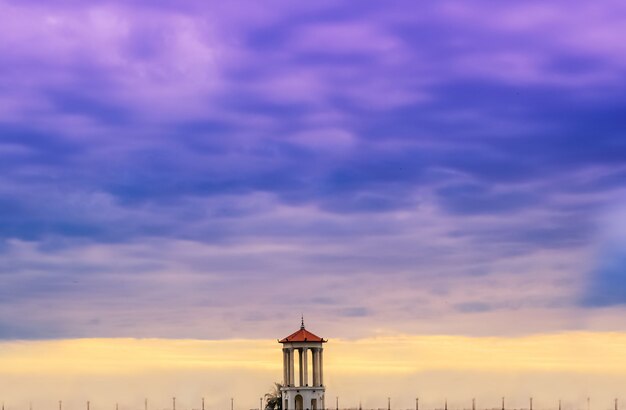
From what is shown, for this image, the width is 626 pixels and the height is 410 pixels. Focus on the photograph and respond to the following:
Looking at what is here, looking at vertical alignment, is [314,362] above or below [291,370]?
above

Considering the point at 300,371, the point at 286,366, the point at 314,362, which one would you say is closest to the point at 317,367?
the point at 314,362

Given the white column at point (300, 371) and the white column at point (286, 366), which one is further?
the white column at point (300, 371)

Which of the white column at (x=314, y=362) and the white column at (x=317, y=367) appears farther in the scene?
the white column at (x=317, y=367)

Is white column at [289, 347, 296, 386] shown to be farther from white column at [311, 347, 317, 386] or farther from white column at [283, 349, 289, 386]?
white column at [311, 347, 317, 386]

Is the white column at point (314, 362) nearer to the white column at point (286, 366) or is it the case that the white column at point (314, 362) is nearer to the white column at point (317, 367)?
the white column at point (317, 367)

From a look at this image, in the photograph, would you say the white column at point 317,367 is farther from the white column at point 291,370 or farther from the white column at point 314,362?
the white column at point 291,370

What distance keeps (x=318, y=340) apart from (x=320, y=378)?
5.40 metres

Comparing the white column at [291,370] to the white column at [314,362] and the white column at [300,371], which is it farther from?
the white column at [314,362]

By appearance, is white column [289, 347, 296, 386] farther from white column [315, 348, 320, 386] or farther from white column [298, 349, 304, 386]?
white column [315, 348, 320, 386]

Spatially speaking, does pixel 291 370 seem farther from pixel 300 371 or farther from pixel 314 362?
pixel 314 362

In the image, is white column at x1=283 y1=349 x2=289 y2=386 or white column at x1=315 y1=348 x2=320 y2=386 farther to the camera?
white column at x1=283 y1=349 x2=289 y2=386

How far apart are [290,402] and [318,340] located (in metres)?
8.90

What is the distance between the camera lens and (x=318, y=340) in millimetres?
175375

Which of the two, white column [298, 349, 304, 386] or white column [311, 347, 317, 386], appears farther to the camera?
white column [298, 349, 304, 386]
